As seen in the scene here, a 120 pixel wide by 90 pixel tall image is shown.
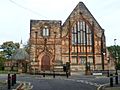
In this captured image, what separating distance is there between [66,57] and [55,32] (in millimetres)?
5890

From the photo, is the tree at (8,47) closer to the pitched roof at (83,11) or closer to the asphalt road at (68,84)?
the pitched roof at (83,11)

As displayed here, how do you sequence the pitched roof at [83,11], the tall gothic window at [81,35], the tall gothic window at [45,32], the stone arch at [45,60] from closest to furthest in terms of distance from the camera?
1. the stone arch at [45,60]
2. the tall gothic window at [45,32]
3. the tall gothic window at [81,35]
4. the pitched roof at [83,11]

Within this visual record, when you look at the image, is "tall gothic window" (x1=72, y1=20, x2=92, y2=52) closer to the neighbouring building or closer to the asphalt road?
the neighbouring building

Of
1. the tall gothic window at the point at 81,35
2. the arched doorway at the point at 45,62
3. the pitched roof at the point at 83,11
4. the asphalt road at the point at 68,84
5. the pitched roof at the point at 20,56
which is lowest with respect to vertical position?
the asphalt road at the point at 68,84

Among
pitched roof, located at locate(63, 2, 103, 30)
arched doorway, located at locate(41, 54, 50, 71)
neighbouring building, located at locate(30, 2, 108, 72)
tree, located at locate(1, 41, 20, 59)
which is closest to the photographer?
arched doorway, located at locate(41, 54, 50, 71)

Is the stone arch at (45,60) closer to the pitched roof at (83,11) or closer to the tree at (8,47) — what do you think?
the pitched roof at (83,11)

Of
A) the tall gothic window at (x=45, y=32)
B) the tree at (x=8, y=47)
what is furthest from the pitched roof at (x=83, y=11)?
the tree at (x=8, y=47)

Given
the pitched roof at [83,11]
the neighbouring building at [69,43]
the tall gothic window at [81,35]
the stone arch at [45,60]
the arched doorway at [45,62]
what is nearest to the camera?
the arched doorway at [45,62]

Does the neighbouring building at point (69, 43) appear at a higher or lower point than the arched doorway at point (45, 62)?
higher

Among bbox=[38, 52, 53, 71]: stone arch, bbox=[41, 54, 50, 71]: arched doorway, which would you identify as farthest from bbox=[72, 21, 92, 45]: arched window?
bbox=[41, 54, 50, 71]: arched doorway

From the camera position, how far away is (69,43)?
73.4 m

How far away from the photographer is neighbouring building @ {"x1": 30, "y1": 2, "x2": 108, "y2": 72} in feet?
235

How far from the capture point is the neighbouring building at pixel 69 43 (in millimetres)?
71750

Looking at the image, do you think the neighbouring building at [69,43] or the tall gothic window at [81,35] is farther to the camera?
the tall gothic window at [81,35]
